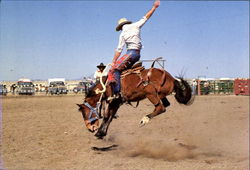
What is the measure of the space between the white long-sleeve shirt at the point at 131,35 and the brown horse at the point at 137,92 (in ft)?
1.88

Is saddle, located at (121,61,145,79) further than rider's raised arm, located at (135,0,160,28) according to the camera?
Yes

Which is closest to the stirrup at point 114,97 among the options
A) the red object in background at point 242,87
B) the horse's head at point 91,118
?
the horse's head at point 91,118

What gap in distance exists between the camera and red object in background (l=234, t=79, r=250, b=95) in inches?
1299

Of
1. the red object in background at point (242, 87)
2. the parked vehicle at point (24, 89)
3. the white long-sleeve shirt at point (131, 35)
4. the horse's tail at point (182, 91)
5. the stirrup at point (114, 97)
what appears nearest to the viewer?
the white long-sleeve shirt at point (131, 35)

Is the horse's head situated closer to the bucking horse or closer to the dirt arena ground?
the bucking horse

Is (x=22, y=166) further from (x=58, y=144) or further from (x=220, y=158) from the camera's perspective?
(x=220, y=158)

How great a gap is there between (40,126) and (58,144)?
9.70 feet

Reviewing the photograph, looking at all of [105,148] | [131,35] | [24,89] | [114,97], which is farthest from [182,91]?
[24,89]

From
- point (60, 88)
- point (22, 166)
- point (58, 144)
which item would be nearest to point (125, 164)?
point (22, 166)

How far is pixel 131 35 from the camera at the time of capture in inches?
261

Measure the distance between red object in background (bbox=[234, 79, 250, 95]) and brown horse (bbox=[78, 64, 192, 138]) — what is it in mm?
27848

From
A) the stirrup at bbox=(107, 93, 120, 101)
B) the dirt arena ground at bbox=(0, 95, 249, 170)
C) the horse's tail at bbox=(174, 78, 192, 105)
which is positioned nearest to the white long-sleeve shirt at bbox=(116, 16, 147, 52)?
the stirrup at bbox=(107, 93, 120, 101)

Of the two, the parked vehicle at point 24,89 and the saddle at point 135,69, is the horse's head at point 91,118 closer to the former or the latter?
the saddle at point 135,69

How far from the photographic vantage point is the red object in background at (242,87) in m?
33.0
